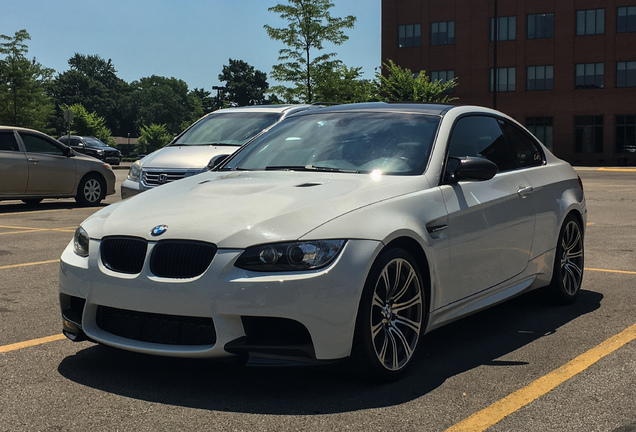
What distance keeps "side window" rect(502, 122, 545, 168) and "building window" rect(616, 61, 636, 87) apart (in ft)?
176

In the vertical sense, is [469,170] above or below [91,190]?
above

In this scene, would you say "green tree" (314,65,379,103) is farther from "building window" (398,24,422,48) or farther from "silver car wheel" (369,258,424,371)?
"silver car wheel" (369,258,424,371)

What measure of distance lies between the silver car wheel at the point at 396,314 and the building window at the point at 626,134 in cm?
5566

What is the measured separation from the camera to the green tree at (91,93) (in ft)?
448

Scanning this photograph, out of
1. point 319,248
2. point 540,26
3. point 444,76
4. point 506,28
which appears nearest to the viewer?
point 319,248

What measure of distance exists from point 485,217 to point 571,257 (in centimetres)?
177

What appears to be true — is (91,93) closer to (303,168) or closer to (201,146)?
(201,146)

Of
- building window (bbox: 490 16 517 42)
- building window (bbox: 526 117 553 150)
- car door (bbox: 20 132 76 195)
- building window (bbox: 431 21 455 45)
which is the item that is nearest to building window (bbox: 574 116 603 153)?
building window (bbox: 526 117 553 150)

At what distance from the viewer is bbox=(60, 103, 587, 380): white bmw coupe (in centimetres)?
390

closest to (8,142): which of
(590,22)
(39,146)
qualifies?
(39,146)

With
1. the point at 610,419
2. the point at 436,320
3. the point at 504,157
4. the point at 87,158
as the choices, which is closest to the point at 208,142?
the point at 87,158

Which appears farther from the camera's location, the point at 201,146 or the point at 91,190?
the point at 91,190

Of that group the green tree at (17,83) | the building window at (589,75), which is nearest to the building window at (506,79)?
the building window at (589,75)

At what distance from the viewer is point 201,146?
1177cm
